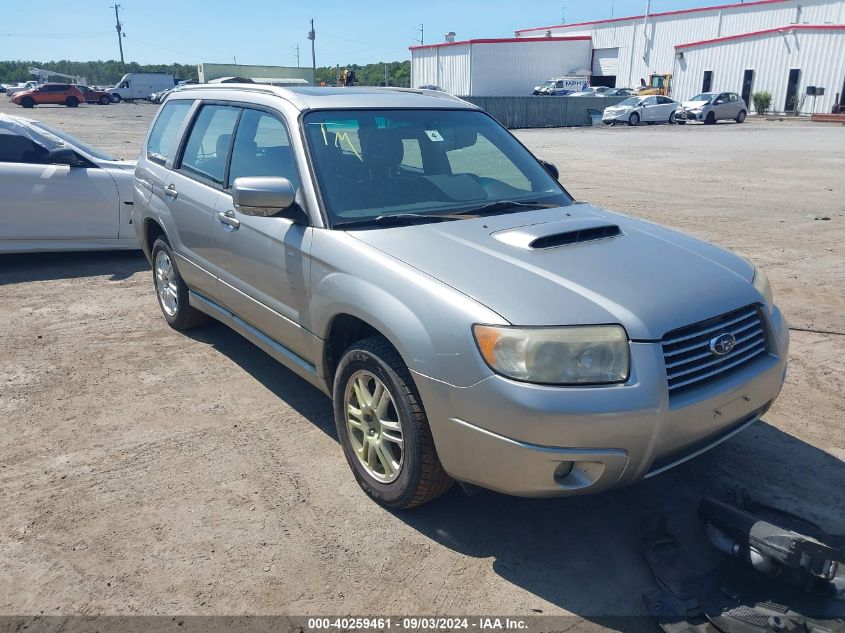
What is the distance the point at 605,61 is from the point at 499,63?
35.3 feet

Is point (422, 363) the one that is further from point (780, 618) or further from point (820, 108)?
point (820, 108)

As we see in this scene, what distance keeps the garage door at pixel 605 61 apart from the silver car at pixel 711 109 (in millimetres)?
22641

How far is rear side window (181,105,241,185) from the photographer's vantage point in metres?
4.59

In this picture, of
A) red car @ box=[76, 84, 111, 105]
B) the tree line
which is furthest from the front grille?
the tree line

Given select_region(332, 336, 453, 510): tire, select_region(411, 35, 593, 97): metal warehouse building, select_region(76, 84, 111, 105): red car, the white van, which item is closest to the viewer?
select_region(332, 336, 453, 510): tire

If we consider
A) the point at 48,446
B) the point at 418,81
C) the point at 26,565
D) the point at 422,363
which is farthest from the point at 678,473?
the point at 418,81

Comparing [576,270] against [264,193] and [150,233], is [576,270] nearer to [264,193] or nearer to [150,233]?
[264,193]

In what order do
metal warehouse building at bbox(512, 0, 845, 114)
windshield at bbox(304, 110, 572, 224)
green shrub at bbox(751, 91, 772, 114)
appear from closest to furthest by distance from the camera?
1. windshield at bbox(304, 110, 572, 224)
2. metal warehouse building at bbox(512, 0, 845, 114)
3. green shrub at bbox(751, 91, 772, 114)

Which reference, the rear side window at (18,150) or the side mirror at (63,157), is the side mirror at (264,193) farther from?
the rear side window at (18,150)

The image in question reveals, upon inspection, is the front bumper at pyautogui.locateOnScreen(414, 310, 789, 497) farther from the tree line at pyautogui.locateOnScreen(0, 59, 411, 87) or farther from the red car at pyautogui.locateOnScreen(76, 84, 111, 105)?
the tree line at pyautogui.locateOnScreen(0, 59, 411, 87)

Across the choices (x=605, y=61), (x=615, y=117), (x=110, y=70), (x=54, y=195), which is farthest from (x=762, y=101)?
(x=110, y=70)

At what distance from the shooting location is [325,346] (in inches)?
140

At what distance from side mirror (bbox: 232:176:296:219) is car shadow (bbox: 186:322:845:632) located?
1394 mm

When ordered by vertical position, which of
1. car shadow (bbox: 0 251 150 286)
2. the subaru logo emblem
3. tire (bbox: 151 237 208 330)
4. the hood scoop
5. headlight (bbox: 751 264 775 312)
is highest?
the hood scoop
